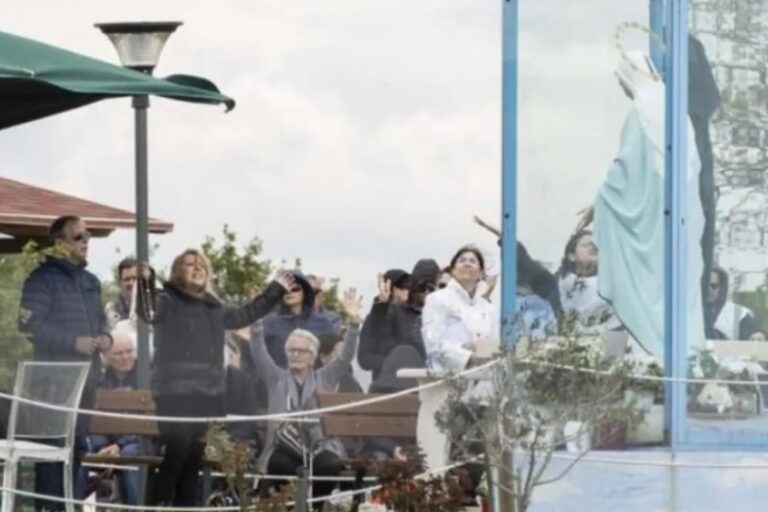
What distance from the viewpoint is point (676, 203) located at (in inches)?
537

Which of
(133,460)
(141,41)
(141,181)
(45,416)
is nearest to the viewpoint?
(45,416)

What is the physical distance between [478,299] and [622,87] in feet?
5.64

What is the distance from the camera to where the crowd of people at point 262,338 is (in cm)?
1366

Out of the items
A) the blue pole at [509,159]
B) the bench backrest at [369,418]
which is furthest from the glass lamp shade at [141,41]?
the blue pole at [509,159]

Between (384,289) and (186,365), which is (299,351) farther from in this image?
(384,289)

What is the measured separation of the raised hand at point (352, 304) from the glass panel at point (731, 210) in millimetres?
3271

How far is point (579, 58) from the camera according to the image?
537 inches

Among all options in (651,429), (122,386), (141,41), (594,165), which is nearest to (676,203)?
(594,165)

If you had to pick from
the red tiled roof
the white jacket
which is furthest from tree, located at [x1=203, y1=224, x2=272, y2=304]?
the white jacket

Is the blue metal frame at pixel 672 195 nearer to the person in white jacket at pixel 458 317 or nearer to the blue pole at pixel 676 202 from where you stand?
the blue pole at pixel 676 202

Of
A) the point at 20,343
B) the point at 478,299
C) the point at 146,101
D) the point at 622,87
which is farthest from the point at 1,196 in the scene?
the point at 622,87

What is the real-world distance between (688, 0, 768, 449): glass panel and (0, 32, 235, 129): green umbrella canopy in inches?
96.9

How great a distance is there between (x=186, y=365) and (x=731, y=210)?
9.99 ft

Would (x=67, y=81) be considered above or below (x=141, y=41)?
below
